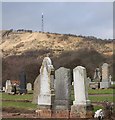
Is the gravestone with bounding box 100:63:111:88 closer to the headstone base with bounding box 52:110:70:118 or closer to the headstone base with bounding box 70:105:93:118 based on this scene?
the headstone base with bounding box 52:110:70:118

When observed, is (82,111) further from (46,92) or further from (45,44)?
(45,44)

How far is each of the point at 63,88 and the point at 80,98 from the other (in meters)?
1.06

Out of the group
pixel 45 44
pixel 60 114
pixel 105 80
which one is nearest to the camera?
pixel 60 114

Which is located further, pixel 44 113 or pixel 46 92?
pixel 46 92

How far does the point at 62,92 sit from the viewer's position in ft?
60.0

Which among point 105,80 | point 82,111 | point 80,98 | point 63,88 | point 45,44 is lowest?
point 82,111

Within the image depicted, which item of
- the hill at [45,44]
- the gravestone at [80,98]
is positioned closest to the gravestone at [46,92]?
the gravestone at [80,98]

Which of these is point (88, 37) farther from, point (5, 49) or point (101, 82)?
point (101, 82)

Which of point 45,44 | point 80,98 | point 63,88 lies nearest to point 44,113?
point 63,88

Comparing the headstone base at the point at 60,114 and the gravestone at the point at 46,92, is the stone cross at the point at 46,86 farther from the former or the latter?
the headstone base at the point at 60,114

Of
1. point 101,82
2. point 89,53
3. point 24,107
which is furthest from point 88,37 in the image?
point 24,107

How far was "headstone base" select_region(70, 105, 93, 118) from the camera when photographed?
17250 millimetres

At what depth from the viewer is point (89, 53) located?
7325 centimetres

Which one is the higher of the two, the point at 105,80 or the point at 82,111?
the point at 105,80
